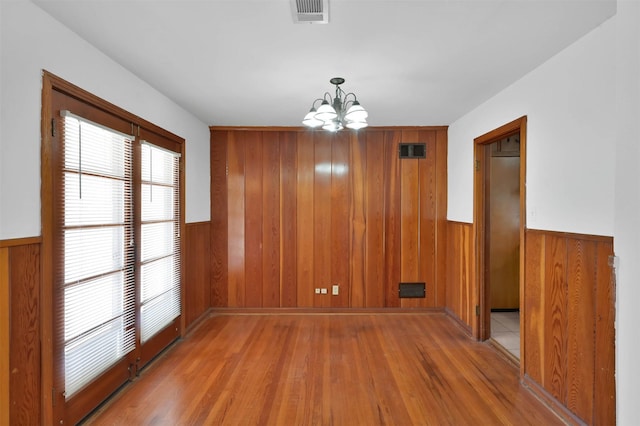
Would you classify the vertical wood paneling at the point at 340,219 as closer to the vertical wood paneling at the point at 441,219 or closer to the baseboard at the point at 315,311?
the baseboard at the point at 315,311

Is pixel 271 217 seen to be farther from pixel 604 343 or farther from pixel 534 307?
pixel 604 343

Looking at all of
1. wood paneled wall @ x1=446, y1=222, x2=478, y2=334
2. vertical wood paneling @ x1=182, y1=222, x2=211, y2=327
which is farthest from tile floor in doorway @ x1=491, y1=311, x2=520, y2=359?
vertical wood paneling @ x1=182, y1=222, x2=211, y2=327

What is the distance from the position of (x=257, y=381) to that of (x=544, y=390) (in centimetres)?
225

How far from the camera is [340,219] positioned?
461 centimetres

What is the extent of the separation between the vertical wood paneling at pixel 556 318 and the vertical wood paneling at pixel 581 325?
2.0 inches

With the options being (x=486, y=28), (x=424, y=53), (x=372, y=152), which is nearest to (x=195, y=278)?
(x=372, y=152)

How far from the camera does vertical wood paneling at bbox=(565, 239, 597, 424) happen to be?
2.09 meters

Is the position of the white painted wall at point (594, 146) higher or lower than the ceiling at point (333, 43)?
lower

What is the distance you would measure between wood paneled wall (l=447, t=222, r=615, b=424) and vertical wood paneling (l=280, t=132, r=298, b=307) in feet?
9.02

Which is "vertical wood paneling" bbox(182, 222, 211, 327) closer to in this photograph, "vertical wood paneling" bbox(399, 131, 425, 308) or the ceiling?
the ceiling

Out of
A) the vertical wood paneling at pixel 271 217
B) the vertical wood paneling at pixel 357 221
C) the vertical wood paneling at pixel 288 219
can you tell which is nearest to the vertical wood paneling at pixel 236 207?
the vertical wood paneling at pixel 271 217

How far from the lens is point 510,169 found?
458 cm

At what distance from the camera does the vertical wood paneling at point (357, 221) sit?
15.1 feet

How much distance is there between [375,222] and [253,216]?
5.56ft
